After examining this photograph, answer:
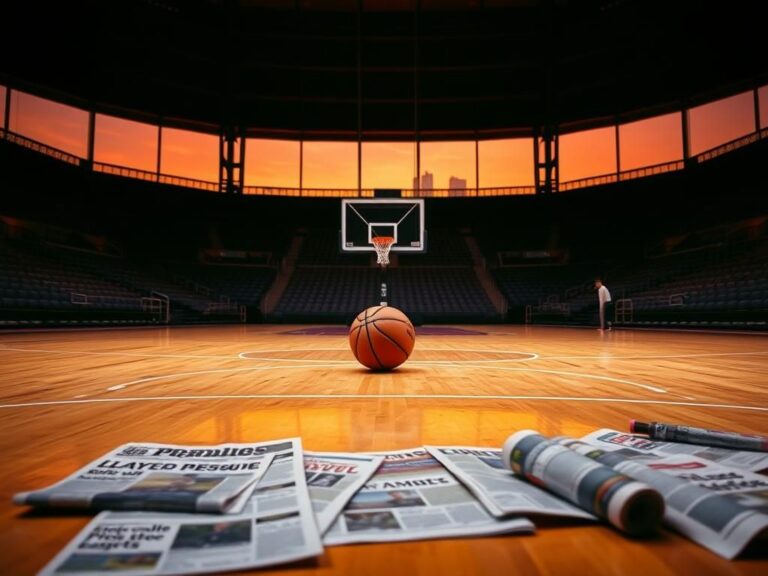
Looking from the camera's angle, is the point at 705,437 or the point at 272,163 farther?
the point at 272,163

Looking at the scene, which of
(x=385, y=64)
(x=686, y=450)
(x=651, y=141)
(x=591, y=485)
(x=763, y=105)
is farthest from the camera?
(x=385, y=64)

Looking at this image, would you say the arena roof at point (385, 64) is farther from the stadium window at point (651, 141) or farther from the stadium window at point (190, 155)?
the stadium window at point (651, 141)

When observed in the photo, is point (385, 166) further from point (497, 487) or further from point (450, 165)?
point (497, 487)

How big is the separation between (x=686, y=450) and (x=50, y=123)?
1881 centimetres

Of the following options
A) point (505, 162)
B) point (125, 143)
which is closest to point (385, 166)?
point (505, 162)

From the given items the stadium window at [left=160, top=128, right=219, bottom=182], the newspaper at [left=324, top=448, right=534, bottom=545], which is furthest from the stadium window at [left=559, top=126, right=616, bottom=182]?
the newspaper at [left=324, top=448, right=534, bottom=545]

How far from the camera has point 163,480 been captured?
4.24 feet

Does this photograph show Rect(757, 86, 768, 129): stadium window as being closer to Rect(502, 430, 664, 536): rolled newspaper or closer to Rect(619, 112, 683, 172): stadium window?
Rect(619, 112, 683, 172): stadium window

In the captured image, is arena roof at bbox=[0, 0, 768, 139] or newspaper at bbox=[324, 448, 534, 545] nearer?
newspaper at bbox=[324, 448, 534, 545]

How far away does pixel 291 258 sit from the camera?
20.6 metres

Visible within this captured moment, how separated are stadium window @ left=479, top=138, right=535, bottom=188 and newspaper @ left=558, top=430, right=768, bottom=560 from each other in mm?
19059

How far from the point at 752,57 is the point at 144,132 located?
19235 millimetres

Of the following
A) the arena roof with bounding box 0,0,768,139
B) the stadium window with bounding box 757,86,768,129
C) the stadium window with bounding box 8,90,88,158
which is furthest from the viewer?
the arena roof with bounding box 0,0,768,139

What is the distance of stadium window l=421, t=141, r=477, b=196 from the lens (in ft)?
63.5
